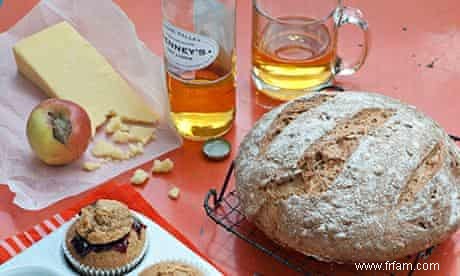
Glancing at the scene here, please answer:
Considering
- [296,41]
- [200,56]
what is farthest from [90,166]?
[296,41]

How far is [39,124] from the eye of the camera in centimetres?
128

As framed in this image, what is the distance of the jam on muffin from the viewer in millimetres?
1046

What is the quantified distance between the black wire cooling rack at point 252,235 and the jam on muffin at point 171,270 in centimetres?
10

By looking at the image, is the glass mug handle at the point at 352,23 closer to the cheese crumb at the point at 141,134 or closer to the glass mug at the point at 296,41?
the glass mug at the point at 296,41

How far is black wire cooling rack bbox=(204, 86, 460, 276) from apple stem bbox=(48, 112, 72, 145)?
0.85ft

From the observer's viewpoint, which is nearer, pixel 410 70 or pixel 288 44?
pixel 288 44

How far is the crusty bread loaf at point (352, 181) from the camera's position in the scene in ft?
3.42

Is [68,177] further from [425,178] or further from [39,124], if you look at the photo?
[425,178]

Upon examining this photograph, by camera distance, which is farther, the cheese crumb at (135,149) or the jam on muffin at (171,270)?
the cheese crumb at (135,149)

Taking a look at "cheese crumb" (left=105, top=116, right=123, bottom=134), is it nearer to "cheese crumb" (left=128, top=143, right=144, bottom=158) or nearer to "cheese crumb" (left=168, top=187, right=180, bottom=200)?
"cheese crumb" (left=128, top=143, right=144, bottom=158)

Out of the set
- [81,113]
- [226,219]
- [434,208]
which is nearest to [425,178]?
[434,208]

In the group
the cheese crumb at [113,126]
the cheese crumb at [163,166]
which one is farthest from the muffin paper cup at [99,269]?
the cheese crumb at [113,126]

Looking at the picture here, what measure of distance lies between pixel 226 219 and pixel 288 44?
36 centimetres

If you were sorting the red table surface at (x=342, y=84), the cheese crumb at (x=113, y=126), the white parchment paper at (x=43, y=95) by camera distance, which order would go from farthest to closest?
the cheese crumb at (x=113, y=126)
the white parchment paper at (x=43, y=95)
the red table surface at (x=342, y=84)
